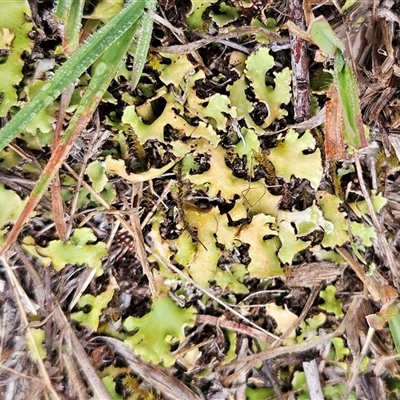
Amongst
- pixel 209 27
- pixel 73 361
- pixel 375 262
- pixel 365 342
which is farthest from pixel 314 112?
pixel 73 361

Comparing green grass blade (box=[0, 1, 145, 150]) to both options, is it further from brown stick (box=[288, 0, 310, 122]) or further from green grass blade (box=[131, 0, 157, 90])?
brown stick (box=[288, 0, 310, 122])

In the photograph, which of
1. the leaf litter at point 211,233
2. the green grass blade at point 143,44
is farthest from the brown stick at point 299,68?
the green grass blade at point 143,44

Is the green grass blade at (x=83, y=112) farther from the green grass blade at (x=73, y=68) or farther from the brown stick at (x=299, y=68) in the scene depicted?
the brown stick at (x=299, y=68)

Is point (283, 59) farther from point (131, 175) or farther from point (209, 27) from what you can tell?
point (131, 175)

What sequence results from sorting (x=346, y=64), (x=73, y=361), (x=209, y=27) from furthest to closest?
(x=73, y=361) → (x=209, y=27) → (x=346, y=64)

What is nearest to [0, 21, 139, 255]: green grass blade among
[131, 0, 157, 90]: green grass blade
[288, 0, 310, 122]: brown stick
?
[131, 0, 157, 90]: green grass blade

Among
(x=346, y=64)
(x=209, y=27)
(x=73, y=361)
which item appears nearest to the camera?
(x=346, y=64)
